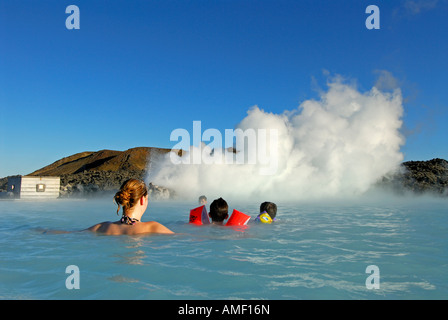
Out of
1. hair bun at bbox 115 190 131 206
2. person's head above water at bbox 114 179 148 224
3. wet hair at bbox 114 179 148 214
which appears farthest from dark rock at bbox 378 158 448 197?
hair bun at bbox 115 190 131 206

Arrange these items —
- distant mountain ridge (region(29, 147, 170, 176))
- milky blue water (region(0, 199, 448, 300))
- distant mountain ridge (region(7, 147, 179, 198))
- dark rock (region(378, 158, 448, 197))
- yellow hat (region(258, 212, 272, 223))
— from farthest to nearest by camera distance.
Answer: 1. distant mountain ridge (region(29, 147, 170, 176))
2. distant mountain ridge (region(7, 147, 179, 198))
3. dark rock (region(378, 158, 448, 197))
4. yellow hat (region(258, 212, 272, 223))
5. milky blue water (region(0, 199, 448, 300))

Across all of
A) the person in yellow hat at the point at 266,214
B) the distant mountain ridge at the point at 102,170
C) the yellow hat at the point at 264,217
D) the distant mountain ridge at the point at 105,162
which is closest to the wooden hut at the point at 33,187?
the distant mountain ridge at the point at 102,170

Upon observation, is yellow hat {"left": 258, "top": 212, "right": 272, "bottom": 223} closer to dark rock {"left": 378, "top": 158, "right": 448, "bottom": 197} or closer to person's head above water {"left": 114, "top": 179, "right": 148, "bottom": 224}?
person's head above water {"left": 114, "top": 179, "right": 148, "bottom": 224}

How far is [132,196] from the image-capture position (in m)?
4.99

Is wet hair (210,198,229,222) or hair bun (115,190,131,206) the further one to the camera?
wet hair (210,198,229,222)

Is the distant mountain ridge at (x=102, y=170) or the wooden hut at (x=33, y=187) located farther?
the distant mountain ridge at (x=102, y=170)

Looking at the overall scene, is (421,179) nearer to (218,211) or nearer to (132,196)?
(218,211)

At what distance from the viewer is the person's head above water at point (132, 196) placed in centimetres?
493

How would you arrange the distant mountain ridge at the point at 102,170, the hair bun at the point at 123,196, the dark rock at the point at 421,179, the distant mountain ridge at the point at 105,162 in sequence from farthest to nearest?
the distant mountain ridge at the point at 105,162
the distant mountain ridge at the point at 102,170
the dark rock at the point at 421,179
the hair bun at the point at 123,196

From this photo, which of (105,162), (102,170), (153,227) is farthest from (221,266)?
(105,162)

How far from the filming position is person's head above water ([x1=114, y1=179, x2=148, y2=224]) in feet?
16.2

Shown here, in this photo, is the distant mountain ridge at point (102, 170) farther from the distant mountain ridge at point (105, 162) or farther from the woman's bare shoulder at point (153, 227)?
the woman's bare shoulder at point (153, 227)

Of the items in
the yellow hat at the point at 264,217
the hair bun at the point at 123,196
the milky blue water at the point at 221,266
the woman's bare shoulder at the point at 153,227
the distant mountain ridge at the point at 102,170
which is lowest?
the milky blue water at the point at 221,266

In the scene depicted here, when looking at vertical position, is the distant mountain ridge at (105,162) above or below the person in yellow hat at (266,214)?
above
